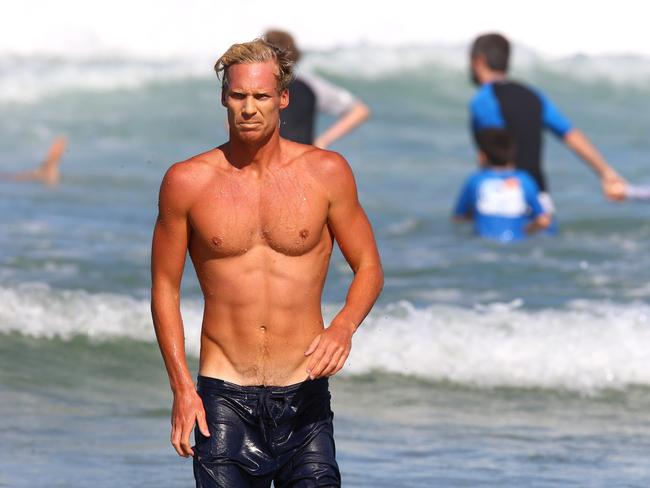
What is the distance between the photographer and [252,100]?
421 cm

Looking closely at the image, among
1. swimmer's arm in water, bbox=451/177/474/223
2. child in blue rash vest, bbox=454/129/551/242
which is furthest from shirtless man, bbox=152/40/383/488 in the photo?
swimmer's arm in water, bbox=451/177/474/223

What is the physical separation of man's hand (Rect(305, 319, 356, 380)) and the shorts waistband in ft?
0.77

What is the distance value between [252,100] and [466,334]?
498 centimetres

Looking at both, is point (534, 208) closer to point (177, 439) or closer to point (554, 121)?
point (554, 121)

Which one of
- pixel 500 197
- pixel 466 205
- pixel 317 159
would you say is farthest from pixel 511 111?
pixel 317 159

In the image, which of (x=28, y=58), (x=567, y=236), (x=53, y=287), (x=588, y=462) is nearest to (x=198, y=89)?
(x=28, y=58)

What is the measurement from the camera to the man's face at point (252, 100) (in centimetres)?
421

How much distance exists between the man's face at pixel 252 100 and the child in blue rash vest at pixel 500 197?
6.79 m

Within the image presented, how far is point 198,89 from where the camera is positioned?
23406 mm

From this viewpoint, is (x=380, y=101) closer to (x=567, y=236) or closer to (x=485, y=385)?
(x=567, y=236)

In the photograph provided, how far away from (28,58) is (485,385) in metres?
21.0

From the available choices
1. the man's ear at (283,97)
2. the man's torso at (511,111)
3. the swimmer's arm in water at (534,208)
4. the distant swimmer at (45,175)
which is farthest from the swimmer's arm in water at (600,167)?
the distant swimmer at (45,175)

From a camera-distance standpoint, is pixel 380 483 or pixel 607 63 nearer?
pixel 380 483

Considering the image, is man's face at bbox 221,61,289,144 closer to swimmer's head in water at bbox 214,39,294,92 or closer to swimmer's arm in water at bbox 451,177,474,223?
swimmer's head in water at bbox 214,39,294,92
